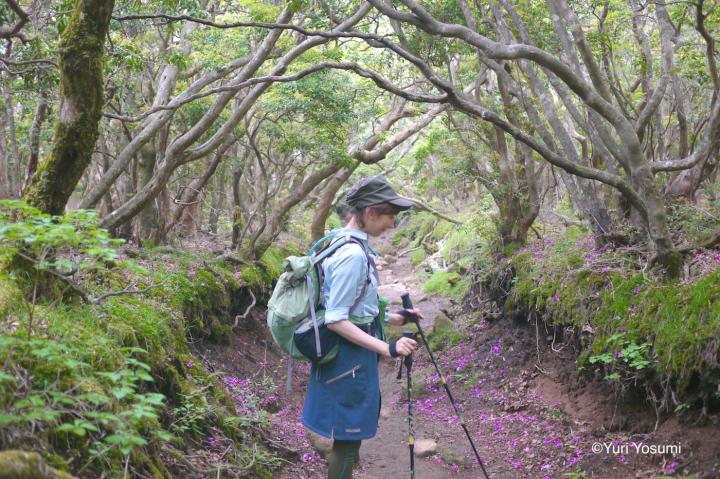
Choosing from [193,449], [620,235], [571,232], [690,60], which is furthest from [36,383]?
[690,60]

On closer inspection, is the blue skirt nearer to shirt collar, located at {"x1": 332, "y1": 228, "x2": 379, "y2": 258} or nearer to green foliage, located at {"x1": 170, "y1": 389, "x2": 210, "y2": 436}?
shirt collar, located at {"x1": 332, "y1": 228, "x2": 379, "y2": 258}

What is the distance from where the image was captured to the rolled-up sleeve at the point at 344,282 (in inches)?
142

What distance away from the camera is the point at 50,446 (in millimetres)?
2877

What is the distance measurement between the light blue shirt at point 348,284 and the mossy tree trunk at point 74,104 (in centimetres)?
205

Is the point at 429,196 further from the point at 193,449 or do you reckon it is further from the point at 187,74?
the point at 193,449

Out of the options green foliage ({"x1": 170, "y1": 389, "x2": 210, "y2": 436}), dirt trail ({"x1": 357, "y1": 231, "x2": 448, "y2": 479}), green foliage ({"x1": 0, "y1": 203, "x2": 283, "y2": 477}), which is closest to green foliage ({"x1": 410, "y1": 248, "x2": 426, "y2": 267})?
dirt trail ({"x1": 357, "y1": 231, "x2": 448, "y2": 479})

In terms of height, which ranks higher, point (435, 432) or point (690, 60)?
point (690, 60)

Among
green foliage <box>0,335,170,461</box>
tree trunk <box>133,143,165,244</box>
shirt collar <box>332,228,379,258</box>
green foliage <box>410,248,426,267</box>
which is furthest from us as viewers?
green foliage <box>410,248,426,267</box>

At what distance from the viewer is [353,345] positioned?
3.80 m

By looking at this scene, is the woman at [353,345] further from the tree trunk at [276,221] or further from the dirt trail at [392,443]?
the tree trunk at [276,221]

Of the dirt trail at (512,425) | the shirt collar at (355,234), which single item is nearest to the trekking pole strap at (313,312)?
the shirt collar at (355,234)

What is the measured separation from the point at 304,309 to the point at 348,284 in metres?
0.37

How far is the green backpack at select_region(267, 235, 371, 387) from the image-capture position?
375 cm

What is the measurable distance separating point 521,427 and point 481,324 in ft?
14.7
